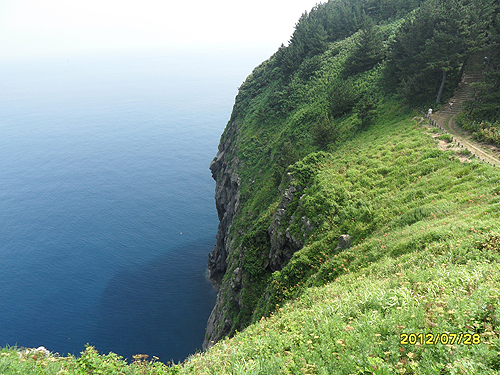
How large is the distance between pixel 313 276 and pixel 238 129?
5109 cm

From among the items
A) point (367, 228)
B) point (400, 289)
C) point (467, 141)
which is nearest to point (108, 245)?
point (367, 228)

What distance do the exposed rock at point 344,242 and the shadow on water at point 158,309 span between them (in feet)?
129

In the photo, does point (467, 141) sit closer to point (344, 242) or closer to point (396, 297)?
point (344, 242)

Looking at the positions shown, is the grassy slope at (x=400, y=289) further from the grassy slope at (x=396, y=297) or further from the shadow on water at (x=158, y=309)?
the shadow on water at (x=158, y=309)

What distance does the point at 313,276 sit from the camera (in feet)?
66.4

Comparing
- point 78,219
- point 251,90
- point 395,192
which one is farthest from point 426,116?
point 78,219

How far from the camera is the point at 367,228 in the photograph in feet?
69.8

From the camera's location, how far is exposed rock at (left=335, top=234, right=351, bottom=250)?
68.5ft

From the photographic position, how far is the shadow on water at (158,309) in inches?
1956

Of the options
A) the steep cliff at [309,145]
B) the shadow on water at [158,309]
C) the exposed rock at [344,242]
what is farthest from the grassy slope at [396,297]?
the shadow on water at [158,309]

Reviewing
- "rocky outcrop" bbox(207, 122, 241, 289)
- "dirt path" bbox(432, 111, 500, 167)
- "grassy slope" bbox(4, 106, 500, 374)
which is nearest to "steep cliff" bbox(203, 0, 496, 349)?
"rocky outcrop" bbox(207, 122, 241, 289)
